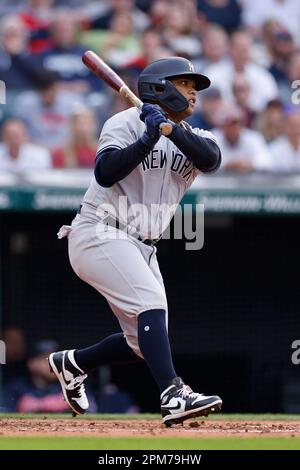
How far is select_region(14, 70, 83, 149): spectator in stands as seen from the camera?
876 cm

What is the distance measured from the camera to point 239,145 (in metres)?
8.83

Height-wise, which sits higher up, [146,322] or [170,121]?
[170,121]

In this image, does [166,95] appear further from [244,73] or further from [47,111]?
[244,73]

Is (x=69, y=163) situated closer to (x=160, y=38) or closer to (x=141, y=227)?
(x=160, y=38)

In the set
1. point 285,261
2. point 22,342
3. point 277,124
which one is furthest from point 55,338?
point 277,124

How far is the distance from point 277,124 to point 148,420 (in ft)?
13.8

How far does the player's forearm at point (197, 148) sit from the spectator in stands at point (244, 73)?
465cm

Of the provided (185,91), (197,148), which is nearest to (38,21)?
(185,91)

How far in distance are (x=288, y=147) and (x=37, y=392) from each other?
285cm

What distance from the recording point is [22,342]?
8477 millimetres

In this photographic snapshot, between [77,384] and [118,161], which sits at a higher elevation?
[118,161]

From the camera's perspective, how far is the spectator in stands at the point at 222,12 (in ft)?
33.1

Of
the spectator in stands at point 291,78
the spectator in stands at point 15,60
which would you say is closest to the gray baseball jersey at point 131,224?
the spectator in stands at point 15,60

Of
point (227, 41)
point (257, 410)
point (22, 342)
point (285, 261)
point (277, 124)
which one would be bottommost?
point (257, 410)
